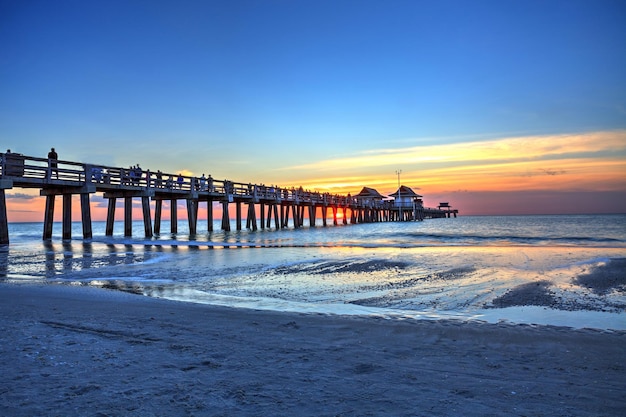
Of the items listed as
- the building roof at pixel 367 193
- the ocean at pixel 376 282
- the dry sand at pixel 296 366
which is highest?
the building roof at pixel 367 193

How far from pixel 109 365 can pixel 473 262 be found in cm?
1185

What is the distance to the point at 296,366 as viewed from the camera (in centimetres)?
360

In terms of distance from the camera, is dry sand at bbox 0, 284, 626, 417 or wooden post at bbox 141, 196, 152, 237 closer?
dry sand at bbox 0, 284, 626, 417

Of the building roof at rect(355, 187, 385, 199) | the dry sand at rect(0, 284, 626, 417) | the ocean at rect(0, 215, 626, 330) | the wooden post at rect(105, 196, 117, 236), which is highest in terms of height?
the building roof at rect(355, 187, 385, 199)

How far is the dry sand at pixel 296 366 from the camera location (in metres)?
2.81

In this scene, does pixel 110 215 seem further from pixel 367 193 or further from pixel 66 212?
pixel 367 193

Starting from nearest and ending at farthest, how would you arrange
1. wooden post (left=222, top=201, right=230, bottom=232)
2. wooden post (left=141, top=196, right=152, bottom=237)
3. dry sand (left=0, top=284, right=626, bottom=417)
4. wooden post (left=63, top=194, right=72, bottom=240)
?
dry sand (left=0, top=284, right=626, bottom=417) → wooden post (left=63, top=194, right=72, bottom=240) → wooden post (left=141, top=196, right=152, bottom=237) → wooden post (left=222, top=201, right=230, bottom=232)

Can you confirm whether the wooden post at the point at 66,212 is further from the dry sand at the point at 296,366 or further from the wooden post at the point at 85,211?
the dry sand at the point at 296,366

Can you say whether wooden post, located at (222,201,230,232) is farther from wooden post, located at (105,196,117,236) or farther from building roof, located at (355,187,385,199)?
building roof, located at (355,187,385,199)

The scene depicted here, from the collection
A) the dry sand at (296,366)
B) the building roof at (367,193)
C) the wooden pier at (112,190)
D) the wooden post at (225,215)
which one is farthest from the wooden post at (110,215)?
the building roof at (367,193)

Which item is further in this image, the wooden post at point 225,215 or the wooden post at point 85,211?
the wooden post at point 225,215


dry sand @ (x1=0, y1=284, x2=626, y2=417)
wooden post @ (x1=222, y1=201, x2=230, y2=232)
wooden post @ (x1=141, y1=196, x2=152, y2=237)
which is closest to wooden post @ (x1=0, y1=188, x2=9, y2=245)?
wooden post @ (x1=141, y1=196, x2=152, y2=237)

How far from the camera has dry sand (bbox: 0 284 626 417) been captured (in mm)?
2812

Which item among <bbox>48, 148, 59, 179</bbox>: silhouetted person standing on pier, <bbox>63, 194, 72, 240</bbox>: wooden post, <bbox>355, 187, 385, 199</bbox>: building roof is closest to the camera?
<bbox>48, 148, 59, 179</bbox>: silhouetted person standing on pier
